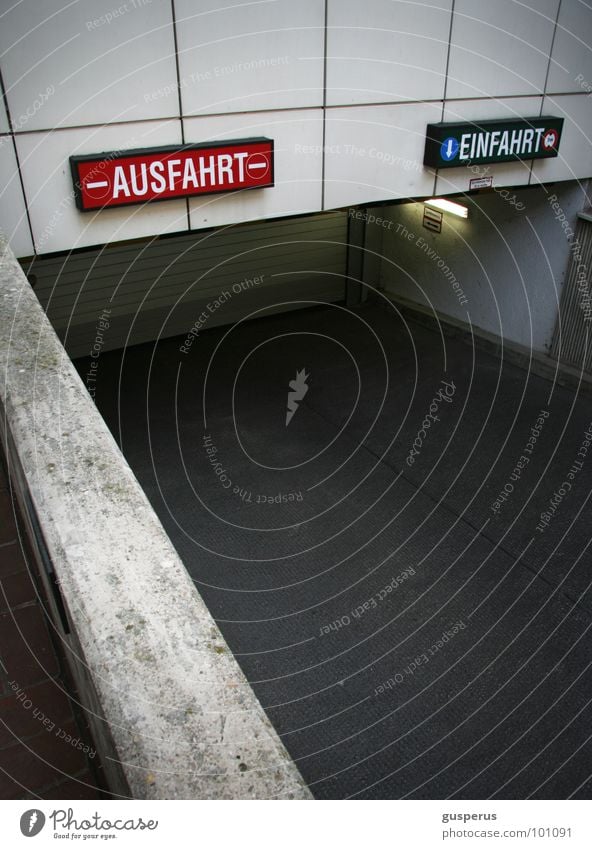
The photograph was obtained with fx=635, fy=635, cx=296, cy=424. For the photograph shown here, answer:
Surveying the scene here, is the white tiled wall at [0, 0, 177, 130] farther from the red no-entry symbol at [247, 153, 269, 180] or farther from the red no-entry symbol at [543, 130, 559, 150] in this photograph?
the red no-entry symbol at [543, 130, 559, 150]

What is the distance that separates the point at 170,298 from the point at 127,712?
8726mm

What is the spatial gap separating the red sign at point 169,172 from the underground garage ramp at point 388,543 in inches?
108

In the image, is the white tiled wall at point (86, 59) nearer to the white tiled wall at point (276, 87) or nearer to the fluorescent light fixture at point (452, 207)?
the white tiled wall at point (276, 87)

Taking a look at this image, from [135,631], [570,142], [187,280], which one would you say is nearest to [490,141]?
[570,142]

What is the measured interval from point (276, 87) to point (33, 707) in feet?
15.9

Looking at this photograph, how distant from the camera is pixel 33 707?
84.4 inches

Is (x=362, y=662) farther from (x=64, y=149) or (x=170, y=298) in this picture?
(x=170, y=298)

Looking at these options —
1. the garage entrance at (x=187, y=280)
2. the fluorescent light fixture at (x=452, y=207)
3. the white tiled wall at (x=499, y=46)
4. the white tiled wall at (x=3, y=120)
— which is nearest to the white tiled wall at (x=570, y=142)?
the white tiled wall at (x=499, y=46)

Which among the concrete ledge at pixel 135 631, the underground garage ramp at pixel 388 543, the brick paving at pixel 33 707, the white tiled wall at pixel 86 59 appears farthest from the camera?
the white tiled wall at pixel 86 59

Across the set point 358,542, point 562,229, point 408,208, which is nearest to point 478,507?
point 358,542

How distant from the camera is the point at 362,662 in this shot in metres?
4.37

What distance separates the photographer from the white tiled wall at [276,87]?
4430 mm
